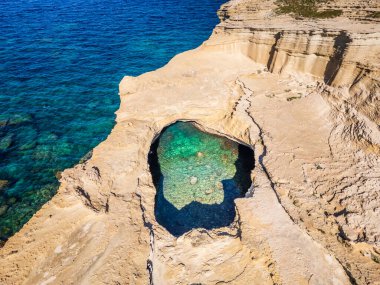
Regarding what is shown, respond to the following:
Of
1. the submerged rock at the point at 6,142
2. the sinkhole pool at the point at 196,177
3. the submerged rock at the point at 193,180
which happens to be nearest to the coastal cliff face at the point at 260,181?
the sinkhole pool at the point at 196,177

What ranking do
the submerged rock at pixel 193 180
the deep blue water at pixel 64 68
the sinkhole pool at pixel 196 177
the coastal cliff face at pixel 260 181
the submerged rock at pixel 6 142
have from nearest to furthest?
the coastal cliff face at pixel 260 181 → the sinkhole pool at pixel 196 177 → the deep blue water at pixel 64 68 → the submerged rock at pixel 193 180 → the submerged rock at pixel 6 142

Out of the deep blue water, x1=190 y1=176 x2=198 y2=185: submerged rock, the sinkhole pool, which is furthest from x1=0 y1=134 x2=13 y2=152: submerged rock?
x1=190 y1=176 x2=198 y2=185: submerged rock

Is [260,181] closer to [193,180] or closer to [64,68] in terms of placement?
[193,180]

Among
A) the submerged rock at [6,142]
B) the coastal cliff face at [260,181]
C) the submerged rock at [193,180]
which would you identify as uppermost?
the coastal cliff face at [260,181]

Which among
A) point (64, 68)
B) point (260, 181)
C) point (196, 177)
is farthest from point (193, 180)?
point (64, 68)

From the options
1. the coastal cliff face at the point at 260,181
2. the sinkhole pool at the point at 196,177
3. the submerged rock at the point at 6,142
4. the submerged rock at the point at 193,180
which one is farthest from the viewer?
the submerged rock at the point at 6,142

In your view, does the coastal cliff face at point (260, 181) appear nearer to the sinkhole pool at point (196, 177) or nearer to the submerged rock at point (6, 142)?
the sinkhole pool at point (196, 177)
